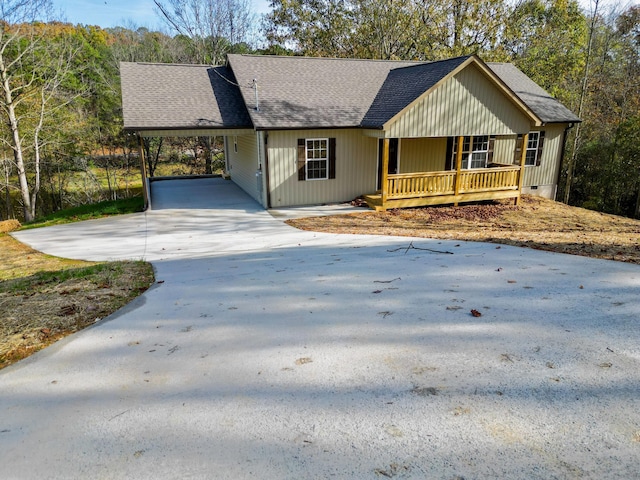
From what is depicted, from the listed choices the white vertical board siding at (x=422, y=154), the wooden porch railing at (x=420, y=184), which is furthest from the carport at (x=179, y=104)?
the white vertical board siding at (x=422, y=154)

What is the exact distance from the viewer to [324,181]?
14.4 meters

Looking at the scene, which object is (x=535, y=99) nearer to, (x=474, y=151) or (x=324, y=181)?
(x=474, y=151)

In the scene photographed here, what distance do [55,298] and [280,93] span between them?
11000 millimetres

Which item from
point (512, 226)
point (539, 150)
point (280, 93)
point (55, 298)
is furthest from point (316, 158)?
point (55, 298)

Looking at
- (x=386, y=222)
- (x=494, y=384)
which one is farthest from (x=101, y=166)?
(x=494, y=384)

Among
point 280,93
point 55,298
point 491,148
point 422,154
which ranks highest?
point 280,93

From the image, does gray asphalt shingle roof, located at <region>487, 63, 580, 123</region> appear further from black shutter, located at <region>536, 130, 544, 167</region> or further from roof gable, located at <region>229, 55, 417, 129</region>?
roof gable, located at <region>229, 55, 417, 129</region>

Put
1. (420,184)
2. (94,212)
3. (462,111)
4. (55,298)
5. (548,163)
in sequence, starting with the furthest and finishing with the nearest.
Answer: (548,163) → (94,212) → (420,184) → (462,111) → (55,298)

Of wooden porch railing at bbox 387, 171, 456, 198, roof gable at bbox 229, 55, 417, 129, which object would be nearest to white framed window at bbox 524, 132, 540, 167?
wooden porch railing at bbox 387, 171, 456, 198

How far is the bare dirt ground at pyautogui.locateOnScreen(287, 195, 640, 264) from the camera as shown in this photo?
864 cm

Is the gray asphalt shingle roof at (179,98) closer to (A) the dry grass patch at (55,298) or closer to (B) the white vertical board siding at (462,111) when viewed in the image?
(B) the white vertical board siding at (462,111)

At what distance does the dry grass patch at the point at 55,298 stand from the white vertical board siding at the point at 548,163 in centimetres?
1552

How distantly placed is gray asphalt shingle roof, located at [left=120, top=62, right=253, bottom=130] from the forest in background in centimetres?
657

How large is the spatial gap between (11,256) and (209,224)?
4.64 metres
